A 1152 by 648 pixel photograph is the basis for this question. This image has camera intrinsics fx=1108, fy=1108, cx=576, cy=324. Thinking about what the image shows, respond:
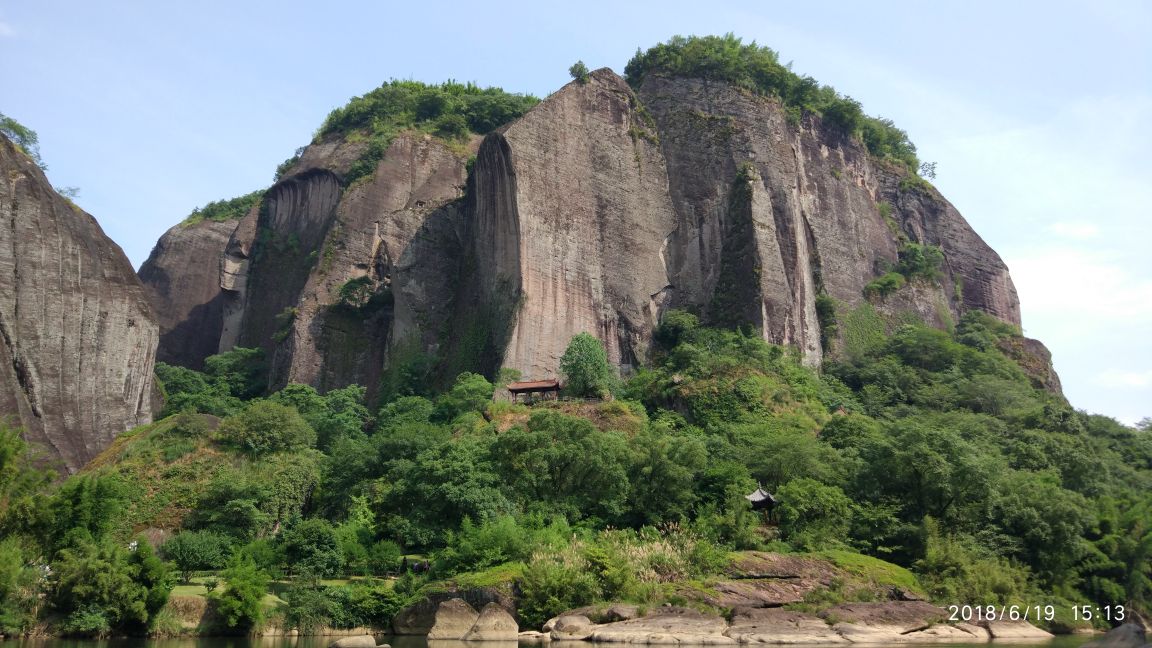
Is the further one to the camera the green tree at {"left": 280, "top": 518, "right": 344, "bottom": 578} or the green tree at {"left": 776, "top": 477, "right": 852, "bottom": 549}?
the green tree at {"left": 776, "top": 477, "right": 852, "bottom": 549}

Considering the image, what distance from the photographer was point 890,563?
32.0 meters

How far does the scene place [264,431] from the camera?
3781 centimetres

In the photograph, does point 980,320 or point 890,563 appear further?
point 980,320

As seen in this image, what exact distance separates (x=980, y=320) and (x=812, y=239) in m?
12.2

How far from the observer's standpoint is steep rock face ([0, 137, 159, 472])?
43.3 meters

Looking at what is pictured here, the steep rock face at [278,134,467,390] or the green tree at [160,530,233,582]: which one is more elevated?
the steep rock face at [278,134,467,390]

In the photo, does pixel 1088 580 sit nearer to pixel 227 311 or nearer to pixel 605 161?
pixel 605 161

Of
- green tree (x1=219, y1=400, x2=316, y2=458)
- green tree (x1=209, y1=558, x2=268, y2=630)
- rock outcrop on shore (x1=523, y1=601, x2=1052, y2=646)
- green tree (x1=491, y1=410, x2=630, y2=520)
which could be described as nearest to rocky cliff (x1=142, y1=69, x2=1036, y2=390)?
green tree (x1=219, y1=400, x2=316, y2=458)

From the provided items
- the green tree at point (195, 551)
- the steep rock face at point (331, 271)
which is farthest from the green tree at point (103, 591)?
the steep rock face at point (331, 271)

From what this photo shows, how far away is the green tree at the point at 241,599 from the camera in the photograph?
85.9 ft

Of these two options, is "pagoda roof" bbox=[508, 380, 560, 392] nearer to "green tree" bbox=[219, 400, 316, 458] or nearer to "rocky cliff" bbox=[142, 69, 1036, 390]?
"rocky cliff" bbox=[142, 69, 1036, 390]

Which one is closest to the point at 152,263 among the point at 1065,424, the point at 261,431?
the point at 261,431

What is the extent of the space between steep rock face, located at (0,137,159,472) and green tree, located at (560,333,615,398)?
18.5 m
